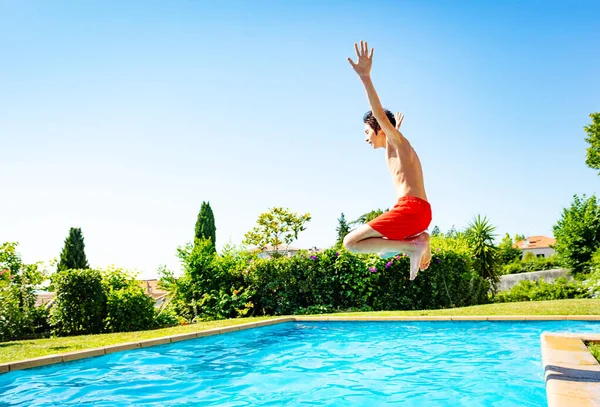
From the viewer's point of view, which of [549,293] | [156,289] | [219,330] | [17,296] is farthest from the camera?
[549,293]

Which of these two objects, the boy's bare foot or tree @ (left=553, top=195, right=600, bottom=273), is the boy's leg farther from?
tree @ (left=553, top=195, right=600, bottom=273)

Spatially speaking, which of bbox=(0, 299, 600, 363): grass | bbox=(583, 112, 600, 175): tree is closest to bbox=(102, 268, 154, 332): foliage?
bbox=(0, 299, 600, 363): grass

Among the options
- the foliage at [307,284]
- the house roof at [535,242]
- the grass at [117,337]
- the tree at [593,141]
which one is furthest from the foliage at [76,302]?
the house roof at [535,242]

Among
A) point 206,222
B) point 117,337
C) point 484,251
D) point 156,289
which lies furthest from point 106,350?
point 206,222

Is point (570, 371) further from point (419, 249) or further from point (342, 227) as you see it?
point (342, 227)

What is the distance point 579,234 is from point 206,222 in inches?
784

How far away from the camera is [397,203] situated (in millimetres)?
3783

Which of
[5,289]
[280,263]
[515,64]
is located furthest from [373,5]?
[5,289]

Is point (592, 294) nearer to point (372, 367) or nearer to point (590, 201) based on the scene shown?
point (590, 201)

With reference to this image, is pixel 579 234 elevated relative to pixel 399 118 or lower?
lower

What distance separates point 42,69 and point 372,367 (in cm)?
920

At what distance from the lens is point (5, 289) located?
10.3 metres

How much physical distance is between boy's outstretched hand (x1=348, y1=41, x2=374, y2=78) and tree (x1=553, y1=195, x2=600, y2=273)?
Result: 19218mm

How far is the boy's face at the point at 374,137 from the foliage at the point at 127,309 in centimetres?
886
